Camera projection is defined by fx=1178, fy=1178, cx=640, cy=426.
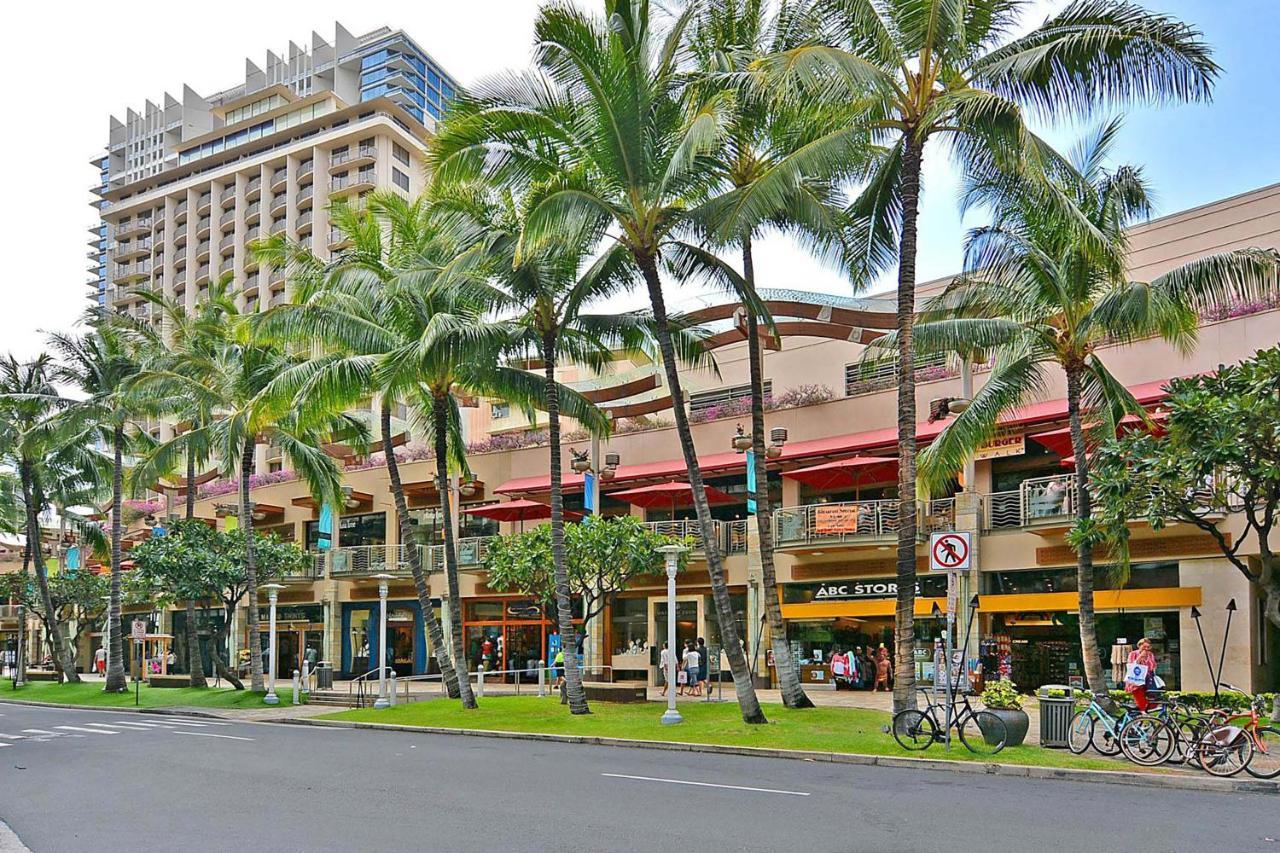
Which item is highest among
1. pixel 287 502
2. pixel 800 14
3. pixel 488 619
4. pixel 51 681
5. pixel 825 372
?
pixel 800 14

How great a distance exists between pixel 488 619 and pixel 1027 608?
20087mm

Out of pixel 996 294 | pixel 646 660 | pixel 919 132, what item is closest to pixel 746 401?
pixel 646 660

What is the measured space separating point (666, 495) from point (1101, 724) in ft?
58.9

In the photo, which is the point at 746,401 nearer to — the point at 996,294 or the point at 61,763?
the point at 996,294

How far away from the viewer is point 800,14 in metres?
21.1

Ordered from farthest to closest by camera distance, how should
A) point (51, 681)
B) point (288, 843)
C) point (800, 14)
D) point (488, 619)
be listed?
point (51, 681) → point (488, 619) → point (800, 14) → point (288, 843)

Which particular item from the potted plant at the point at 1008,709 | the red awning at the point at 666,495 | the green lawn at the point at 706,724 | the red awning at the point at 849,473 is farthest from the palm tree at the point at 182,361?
the potted plant at the point at 1008,709

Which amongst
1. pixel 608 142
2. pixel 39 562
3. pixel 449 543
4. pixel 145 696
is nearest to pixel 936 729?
pixel 608 142

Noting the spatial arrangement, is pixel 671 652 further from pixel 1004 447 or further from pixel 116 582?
pixel 116 582

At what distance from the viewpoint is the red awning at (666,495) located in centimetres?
3256

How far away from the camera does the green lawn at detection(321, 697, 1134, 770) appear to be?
649 inches

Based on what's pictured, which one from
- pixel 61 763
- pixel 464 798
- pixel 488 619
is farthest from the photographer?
pixel 488 619

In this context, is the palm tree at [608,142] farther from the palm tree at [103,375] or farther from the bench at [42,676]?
the bench at [42,676]

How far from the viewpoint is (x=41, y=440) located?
38062 mm
